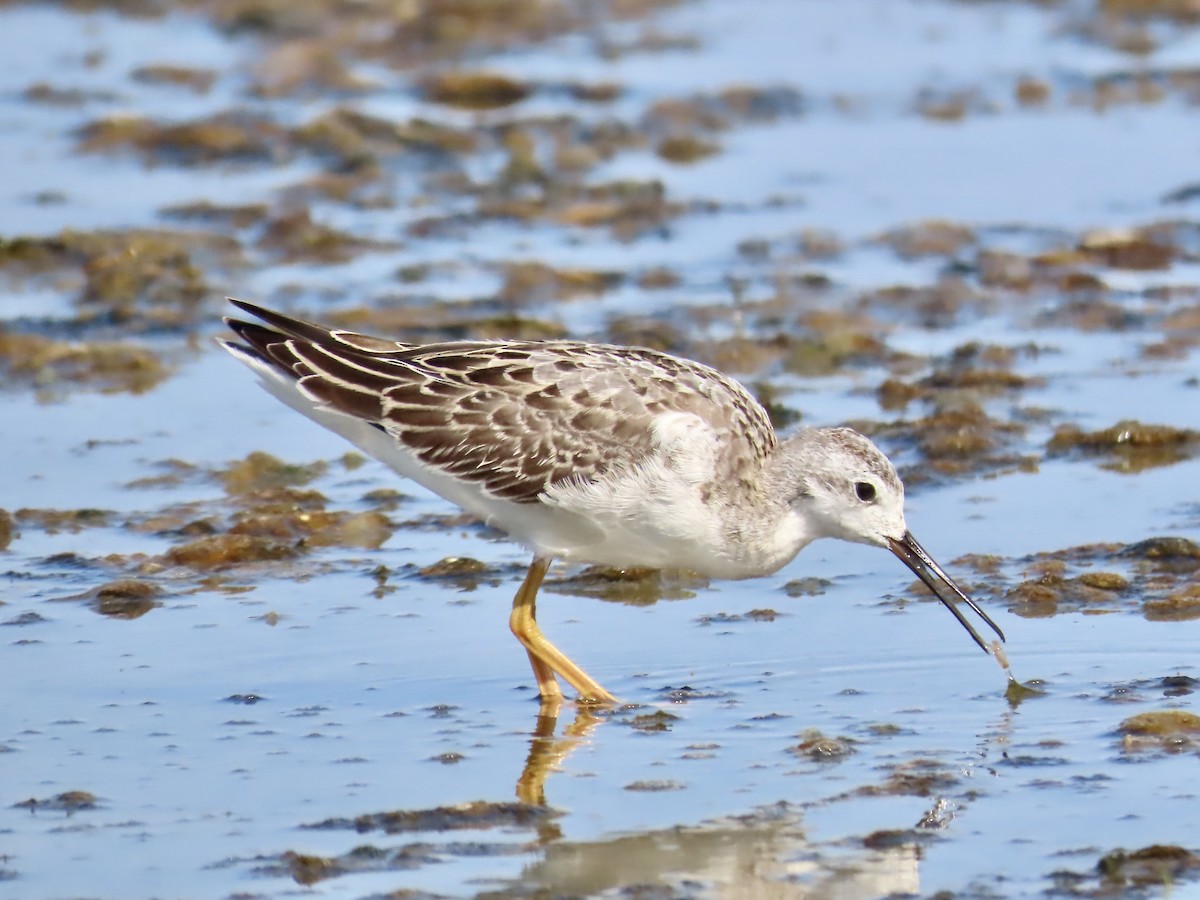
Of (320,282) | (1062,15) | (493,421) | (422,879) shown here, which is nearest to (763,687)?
(493,421)

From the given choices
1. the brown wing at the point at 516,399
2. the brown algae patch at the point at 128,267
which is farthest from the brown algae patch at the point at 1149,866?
the brown algae patch at the point at 128,267

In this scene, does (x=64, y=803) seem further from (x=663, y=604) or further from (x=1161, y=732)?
(x=1161, y=732)

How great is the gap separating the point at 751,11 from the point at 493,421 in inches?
581

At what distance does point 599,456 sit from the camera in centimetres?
862

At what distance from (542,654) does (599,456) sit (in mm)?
837

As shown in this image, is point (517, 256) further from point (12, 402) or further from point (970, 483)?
point (970, 483)

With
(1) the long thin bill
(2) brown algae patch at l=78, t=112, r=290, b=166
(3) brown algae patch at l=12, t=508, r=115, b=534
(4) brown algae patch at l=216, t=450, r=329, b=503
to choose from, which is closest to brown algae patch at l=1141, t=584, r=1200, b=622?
(1) the long thin bill

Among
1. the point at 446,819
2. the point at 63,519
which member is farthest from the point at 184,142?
the point at 446,819

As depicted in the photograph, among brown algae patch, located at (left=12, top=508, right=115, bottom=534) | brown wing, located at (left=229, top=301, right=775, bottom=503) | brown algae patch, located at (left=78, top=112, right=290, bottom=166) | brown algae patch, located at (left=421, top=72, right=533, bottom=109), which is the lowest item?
brown algae patch, located at (left=12, top=508, right=115, bottom=534)

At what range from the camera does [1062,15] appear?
22219 mm

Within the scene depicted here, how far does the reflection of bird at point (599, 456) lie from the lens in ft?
28.2

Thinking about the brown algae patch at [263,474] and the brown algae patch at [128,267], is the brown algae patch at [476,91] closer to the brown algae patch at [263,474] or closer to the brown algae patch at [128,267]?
the brown algae patch at [128,267]

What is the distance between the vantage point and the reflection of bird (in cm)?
859

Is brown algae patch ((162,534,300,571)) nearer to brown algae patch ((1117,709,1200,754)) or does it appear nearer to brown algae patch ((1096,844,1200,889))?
brown algae patch ((1117,709,1200,754))
